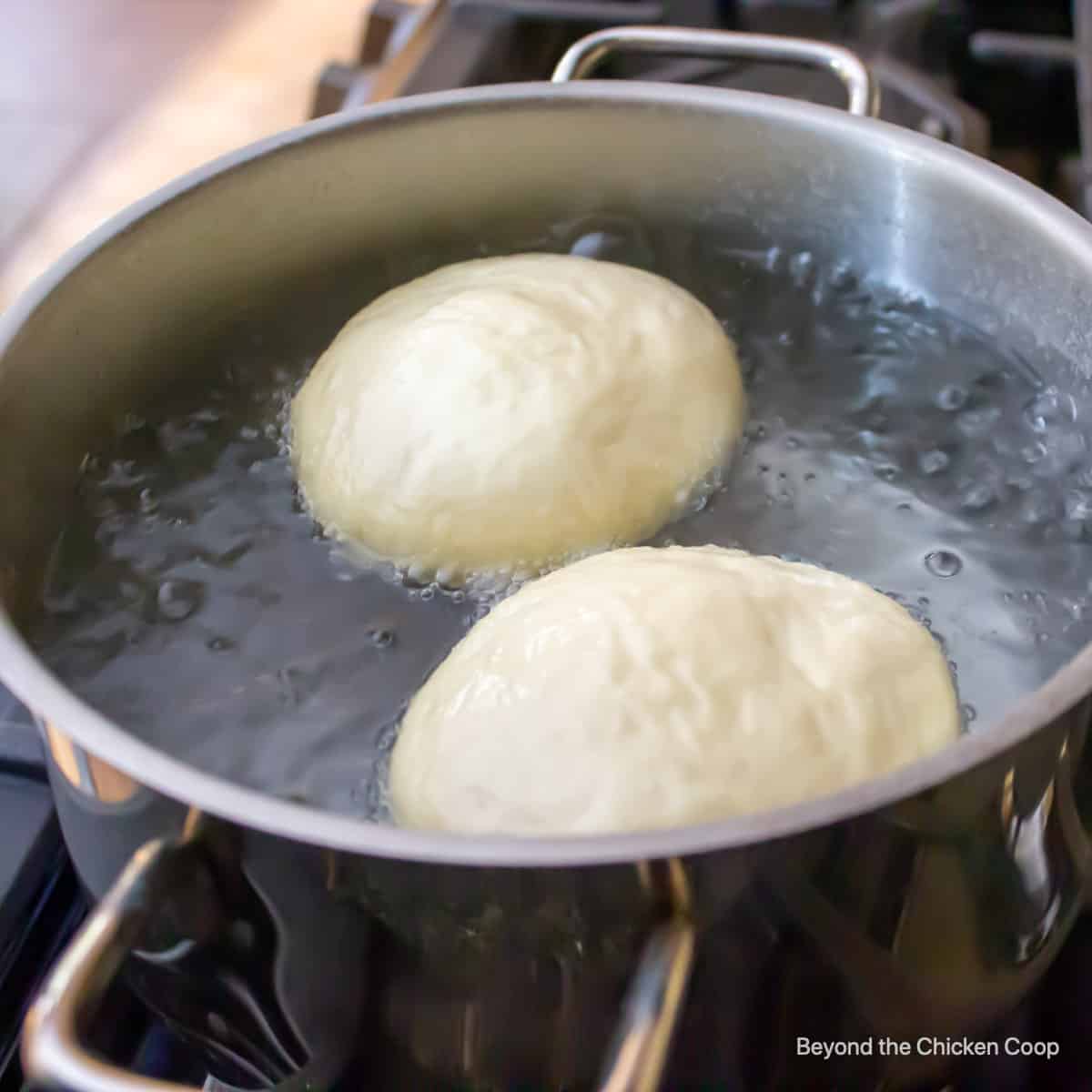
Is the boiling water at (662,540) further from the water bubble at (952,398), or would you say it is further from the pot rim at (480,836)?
the pot rim at (480,836)

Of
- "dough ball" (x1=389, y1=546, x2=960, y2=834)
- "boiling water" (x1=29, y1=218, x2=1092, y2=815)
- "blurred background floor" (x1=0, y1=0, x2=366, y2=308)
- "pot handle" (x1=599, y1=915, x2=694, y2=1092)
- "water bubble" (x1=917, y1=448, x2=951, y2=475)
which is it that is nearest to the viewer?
"pot handle" (x1=599, y1=915, x2=694, y2=1092)

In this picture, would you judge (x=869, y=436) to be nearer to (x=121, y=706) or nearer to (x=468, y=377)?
(x=468, y=377)

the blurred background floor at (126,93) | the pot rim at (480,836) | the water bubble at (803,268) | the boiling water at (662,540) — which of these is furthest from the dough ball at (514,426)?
the blurred background floor at (126,93)

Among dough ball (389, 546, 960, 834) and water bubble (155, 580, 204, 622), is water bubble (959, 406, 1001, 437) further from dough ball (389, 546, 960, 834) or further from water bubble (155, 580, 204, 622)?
water bubble (155, 580, 204, 622)

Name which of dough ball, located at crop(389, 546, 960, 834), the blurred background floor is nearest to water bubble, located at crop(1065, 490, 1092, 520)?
dough ball, located at crop(389, 546, 960, 834)

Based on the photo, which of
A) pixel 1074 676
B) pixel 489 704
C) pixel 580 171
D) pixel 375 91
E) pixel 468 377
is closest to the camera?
pixel 1074 676

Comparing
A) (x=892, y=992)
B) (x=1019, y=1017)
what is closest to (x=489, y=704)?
(x=892, y=992)

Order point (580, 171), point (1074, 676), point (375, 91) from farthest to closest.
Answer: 1. point (375, 91)
2. point (580, 171)
3. point (1074, 676)
